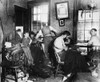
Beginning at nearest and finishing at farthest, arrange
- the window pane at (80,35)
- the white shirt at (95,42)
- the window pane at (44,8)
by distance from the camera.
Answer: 1. the white shirt at (95,42)
2. the window pane at (44,8)
3. the window pane at (80,35)

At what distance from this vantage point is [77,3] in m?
2.50

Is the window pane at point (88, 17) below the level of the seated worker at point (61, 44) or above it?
above

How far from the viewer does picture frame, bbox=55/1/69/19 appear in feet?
7.20

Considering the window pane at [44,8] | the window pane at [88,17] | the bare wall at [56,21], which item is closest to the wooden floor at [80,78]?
the bare wall at [56,21]

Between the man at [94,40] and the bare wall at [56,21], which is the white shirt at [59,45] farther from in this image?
the man at [94,40]

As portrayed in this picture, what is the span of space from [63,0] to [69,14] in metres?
0.33

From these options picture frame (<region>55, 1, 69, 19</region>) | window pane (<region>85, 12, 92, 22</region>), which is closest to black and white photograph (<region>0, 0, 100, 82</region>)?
picture frame (<region>55, 1, 69, 19</region>)

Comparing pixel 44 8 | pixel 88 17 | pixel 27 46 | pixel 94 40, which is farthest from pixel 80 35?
pixel 27 46

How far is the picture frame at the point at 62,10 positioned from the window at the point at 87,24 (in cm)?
30

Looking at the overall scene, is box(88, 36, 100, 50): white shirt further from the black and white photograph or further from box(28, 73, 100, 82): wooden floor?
box(28, 73, 100, 82): wooden floor

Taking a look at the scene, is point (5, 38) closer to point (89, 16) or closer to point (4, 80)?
point (4, 80)

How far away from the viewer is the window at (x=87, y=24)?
7.39 feet

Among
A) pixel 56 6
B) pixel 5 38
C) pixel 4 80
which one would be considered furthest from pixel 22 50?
pixel 56 6

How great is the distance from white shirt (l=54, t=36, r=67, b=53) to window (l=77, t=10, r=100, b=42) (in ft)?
0.85
